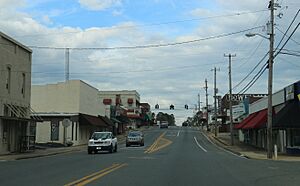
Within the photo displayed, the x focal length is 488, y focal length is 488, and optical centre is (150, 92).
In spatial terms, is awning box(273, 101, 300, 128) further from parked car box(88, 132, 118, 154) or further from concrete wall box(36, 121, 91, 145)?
concrete wall box(36, 121, 91, 145)

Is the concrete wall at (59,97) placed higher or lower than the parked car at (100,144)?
higher

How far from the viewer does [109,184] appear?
1485cm

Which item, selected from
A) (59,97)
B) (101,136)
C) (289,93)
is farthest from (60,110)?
(289,93)

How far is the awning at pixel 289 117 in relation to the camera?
35.0 m

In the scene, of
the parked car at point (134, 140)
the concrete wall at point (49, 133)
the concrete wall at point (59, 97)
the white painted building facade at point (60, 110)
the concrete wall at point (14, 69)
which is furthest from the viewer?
the concrete wall at point (59, 97)

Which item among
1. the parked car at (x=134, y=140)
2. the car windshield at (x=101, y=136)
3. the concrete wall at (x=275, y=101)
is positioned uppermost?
the concrete wall at (x=275, y=101)

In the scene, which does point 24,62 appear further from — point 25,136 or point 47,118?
point 47,118

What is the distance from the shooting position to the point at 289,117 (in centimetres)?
3550

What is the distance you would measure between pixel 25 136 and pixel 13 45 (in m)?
7.56

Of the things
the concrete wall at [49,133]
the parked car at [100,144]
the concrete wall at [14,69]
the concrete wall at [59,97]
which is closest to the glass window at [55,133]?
the concrete wall at [49,133]

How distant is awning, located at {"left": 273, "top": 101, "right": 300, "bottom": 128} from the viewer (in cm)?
3500

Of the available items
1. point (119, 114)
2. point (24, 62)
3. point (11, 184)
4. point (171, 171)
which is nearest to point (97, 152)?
point (24, 62)

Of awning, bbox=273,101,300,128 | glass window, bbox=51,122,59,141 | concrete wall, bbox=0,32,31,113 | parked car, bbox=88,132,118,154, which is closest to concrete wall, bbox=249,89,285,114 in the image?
awning, bbox=273,101,300,128

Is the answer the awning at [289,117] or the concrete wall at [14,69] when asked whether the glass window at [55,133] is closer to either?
the concrete wall at [14,69]
